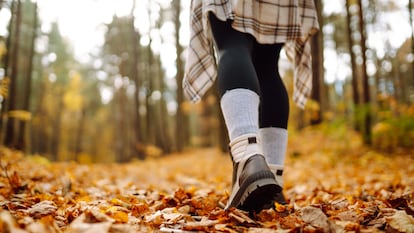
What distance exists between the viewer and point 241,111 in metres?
1.21

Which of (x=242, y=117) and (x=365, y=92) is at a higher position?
(x=365, y=92)

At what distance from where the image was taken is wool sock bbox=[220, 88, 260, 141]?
1201mm

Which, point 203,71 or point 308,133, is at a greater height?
point 203,71

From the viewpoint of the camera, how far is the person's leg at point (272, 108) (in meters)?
1.45

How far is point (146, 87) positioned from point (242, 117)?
13.1 metres

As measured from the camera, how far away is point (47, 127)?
28562 millimetres

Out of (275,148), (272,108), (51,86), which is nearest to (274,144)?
(275,148)

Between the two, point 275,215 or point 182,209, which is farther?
point 182,209

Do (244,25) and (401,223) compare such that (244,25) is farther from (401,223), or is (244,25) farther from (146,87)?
(146,87)

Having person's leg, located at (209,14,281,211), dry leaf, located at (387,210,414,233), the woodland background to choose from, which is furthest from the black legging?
the woodland background

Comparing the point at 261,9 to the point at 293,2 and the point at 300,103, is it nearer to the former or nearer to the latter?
the point at 293,2

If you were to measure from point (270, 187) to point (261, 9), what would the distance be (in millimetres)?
739

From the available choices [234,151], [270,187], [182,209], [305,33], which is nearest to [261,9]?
[305,33]

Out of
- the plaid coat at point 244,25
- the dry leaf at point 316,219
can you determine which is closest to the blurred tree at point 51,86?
the plaid coat at point 244,25
